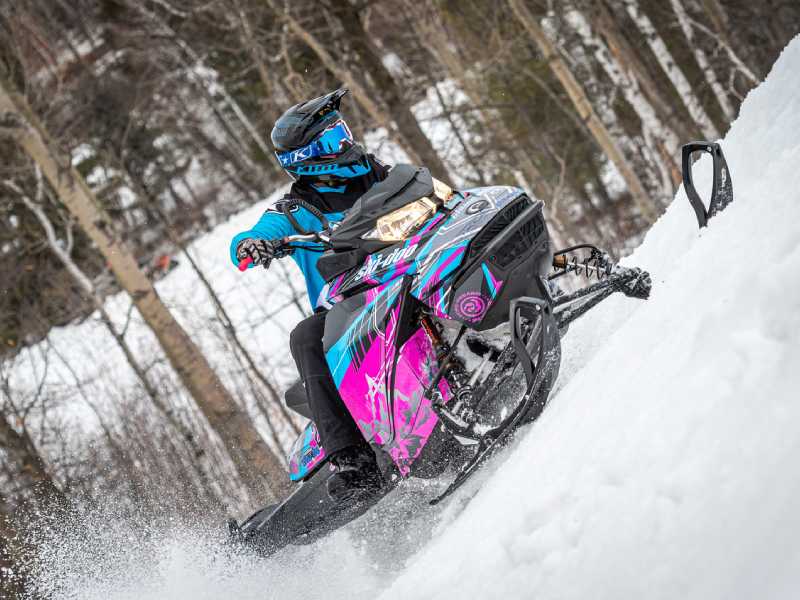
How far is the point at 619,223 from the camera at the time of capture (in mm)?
20109

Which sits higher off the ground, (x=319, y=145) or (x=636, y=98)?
(x=319, y=145)

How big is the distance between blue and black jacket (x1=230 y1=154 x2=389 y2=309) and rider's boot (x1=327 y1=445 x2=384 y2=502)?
2.71 feet

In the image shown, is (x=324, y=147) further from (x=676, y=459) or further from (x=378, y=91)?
(x=378, y=91)

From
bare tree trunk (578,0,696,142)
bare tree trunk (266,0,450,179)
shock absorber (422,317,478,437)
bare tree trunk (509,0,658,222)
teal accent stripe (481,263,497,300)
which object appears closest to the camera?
teal accent stripe (481,263,497,300)

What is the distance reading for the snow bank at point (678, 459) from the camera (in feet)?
6.40

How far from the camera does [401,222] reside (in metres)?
3.80

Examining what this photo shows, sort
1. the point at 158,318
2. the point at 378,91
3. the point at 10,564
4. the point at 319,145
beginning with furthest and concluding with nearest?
1. the point at 378,91
2. the point at 158,318
3. the point at 10,564
4. the point at 319,145

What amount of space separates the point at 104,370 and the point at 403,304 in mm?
11573

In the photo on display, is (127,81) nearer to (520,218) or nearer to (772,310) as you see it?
(520,218)

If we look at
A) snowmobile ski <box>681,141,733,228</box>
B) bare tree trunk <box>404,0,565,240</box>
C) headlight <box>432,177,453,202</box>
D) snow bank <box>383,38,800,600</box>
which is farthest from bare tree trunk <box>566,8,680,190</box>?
snow bank <box>383,38,800,600</box>

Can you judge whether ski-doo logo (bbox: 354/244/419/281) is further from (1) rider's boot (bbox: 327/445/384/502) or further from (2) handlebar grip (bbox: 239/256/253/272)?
(1) rider's boot (bbox: 327/445/384/502)

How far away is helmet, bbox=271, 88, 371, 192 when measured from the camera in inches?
168

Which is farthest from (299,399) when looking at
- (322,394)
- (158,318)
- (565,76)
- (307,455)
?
(565,76)

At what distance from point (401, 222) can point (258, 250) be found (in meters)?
0.76
